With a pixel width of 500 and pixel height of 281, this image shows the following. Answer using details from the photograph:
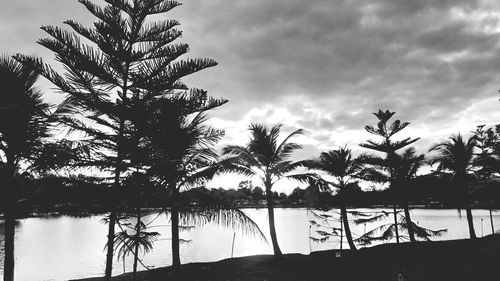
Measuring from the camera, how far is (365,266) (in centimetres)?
1664

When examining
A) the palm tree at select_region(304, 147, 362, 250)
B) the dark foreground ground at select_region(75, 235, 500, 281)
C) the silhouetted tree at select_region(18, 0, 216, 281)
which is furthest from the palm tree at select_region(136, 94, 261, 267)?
the palm tree at select_region(304, 147, 362, 250)

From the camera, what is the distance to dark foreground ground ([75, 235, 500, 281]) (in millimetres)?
12328

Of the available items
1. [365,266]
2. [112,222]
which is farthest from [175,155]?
[365,266]

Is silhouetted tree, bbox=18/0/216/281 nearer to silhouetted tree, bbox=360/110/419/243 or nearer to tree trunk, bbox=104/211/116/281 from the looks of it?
tree trunk, bbox=104/211/116/281

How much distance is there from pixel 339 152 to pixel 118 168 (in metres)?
17.8

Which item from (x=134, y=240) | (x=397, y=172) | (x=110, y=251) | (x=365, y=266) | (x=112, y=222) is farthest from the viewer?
(x=397, y=172)

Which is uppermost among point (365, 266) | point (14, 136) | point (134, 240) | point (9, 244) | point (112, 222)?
point (14, 136)

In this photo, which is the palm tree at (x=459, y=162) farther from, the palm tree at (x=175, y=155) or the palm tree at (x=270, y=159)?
the palm tree at (x=175, y=155)

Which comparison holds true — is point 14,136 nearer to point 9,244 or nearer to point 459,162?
point 9,244

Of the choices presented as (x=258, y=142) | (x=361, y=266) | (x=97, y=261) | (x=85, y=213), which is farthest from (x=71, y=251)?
(x=85, y=213)

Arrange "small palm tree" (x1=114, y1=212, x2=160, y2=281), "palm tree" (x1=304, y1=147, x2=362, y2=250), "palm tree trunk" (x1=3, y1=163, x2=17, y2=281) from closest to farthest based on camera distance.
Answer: "small palm tree" (x1=114, y1=212, x2=160, y2=281) → "palm tree trunk" (x1=3, y1=163, x2=17, y2=281) → "palm tree" (x1=304, y1=147, x2=362, y2=250)

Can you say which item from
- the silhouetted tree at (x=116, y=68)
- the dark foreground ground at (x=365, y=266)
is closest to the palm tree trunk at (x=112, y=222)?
the silhouetted tree at (x=116, y=68)

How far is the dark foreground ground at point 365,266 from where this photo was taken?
1233 cm

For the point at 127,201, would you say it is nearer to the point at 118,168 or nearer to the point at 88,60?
the point at 118,168
